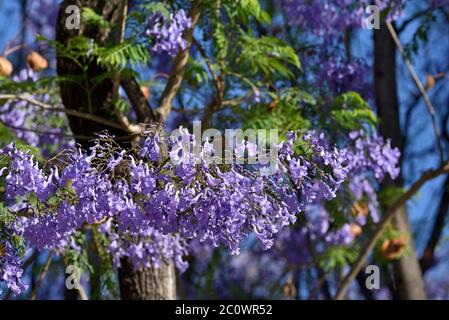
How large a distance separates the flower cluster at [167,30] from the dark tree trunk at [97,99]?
0.54 metres

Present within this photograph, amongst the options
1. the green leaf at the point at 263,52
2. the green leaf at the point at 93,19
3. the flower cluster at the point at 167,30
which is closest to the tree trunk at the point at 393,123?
the green leaf at the point at 263,52

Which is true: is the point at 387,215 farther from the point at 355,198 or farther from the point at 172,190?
the point at 172,190

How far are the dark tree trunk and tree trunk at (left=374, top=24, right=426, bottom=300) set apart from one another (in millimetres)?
2682

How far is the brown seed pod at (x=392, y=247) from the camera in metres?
8.69

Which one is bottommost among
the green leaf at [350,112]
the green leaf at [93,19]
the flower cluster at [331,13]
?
the green leaf at [350,112]

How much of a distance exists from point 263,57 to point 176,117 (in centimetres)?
344

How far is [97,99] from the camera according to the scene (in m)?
6.98

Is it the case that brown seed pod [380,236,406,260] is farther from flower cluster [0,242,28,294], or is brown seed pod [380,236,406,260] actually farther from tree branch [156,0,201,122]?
flower cluster [0,242,28,294]

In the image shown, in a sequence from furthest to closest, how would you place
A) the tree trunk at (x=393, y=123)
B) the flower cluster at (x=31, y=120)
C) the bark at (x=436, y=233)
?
the bark at (x=436, y=233)
the tree trunk at (x=393, y=123)
the flower cluster at (x=31, y=120)

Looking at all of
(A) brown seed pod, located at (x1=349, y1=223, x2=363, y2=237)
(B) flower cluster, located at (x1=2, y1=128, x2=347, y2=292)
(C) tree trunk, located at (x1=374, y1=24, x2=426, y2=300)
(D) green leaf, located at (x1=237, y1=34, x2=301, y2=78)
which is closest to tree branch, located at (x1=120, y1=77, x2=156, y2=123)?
(D) green leaf, located at (x1=237, y1=34, x2=301, y2=78)

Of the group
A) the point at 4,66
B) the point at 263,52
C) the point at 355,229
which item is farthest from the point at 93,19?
the point at 355,229

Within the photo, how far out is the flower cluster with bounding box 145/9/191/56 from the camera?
6363 millimetres

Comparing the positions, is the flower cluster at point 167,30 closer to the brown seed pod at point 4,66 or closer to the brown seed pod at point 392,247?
the brown seed pod at point 4,66

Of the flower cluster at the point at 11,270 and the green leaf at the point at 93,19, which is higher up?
the green leaf at the point at 93,19
